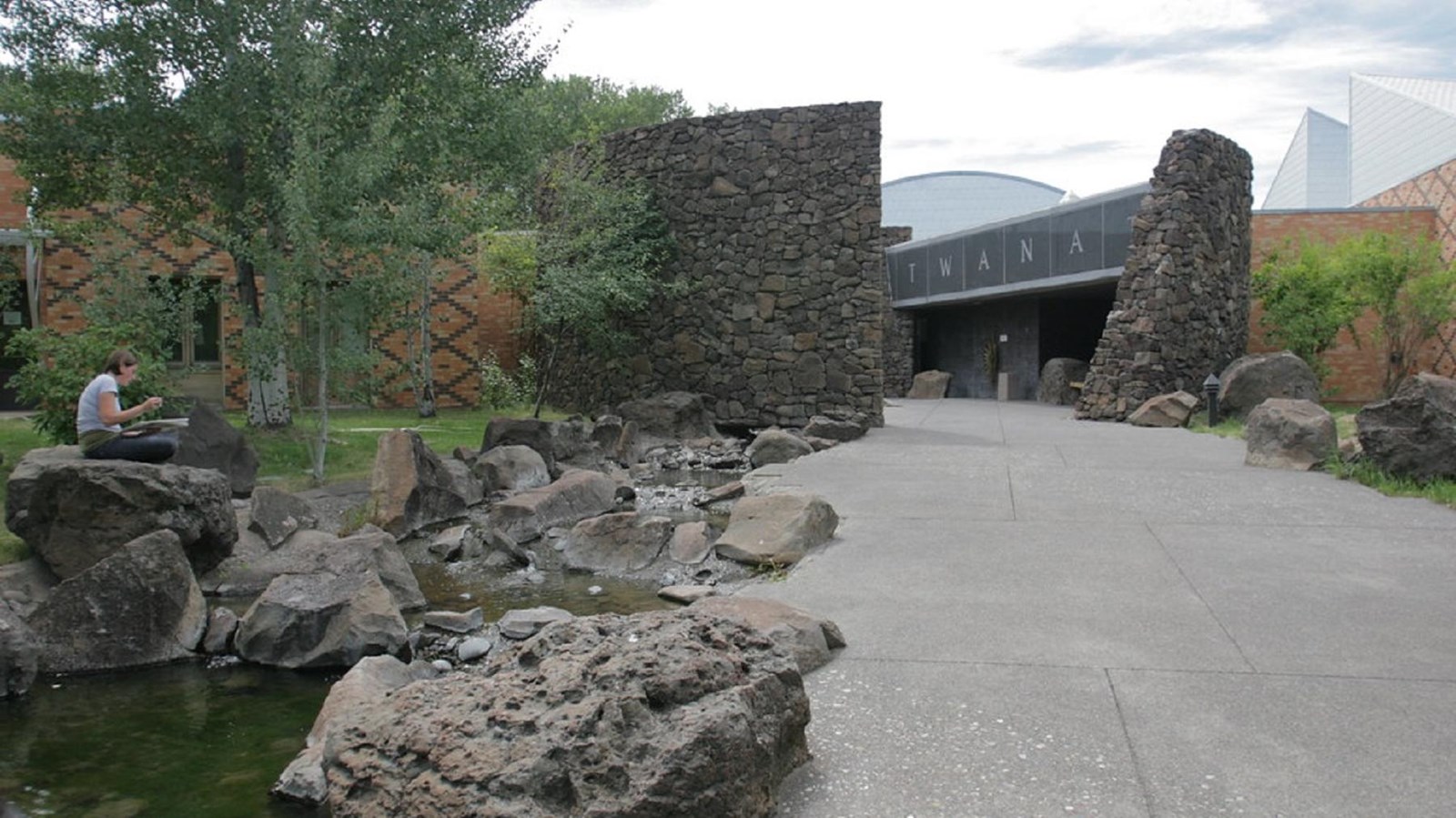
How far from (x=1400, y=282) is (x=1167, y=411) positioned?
282 inches

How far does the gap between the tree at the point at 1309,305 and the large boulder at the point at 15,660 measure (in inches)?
827

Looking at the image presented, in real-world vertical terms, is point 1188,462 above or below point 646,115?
below

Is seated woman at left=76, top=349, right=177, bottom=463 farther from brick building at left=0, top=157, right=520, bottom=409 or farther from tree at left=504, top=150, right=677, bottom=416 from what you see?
tree at left=504, top=150, right=677, bottom=416

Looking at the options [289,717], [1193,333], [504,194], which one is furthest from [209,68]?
[1193,333]

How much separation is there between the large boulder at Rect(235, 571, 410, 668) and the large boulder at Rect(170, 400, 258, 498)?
4359 millimetres

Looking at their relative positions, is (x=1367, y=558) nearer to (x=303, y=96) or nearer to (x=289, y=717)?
(x=289, y=717)

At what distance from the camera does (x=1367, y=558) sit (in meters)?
6.54

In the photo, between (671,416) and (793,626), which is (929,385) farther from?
(793,626)

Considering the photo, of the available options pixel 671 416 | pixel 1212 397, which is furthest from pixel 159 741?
pixel 1212 397

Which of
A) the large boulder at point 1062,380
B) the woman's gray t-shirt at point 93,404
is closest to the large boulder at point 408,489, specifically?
the woman's gray t-shirt at point 93,404

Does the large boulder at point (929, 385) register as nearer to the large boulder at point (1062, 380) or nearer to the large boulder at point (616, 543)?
the large boulder at point (1062, 380)

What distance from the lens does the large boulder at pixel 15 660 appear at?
213 inches

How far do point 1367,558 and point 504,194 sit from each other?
11129mm

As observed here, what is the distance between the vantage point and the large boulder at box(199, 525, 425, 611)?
23.0ft
